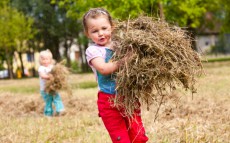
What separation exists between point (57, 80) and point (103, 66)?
6.20 m

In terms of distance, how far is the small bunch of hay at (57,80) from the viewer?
9898mm

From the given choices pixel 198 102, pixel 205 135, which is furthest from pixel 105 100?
pixel 198 102

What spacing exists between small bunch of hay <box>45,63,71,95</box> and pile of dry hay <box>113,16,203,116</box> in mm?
5941

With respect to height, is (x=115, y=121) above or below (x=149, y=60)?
below

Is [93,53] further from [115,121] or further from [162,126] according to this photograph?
[162,126]

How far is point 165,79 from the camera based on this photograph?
13.3 ft

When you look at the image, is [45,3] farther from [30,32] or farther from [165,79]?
[165,79]

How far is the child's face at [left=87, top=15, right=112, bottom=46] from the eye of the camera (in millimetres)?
4176

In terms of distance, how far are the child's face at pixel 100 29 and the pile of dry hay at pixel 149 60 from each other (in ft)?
0.31

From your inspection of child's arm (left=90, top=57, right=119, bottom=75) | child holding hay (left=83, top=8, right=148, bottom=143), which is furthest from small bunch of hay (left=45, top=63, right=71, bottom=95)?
child's arm (left=90, top=57, right=119, bottom=75)

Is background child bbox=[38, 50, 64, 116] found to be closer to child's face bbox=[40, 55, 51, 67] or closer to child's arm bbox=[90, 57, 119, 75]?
child's face bbox=[40, 55, 51, 67]

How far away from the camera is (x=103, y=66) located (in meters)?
4.00

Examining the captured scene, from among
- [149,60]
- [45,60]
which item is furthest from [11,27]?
[149,60]

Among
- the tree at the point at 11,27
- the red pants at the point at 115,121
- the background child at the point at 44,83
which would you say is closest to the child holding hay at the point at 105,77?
the red pants at the point at 115,121
